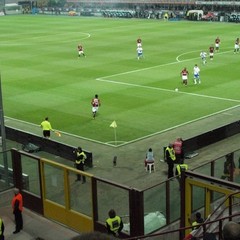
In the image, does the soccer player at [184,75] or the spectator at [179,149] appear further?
the soccer player at [184,75]

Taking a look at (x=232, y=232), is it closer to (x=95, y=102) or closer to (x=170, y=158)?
(x=170, y=158)

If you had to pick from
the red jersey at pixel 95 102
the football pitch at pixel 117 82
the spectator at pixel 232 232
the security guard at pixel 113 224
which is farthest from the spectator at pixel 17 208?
the red jersey at pixel 95 102

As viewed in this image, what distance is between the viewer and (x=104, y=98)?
111 feet

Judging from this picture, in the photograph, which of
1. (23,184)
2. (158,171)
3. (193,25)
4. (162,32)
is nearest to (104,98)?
(158,171)

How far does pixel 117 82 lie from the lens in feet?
127

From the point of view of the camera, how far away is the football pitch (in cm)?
2875

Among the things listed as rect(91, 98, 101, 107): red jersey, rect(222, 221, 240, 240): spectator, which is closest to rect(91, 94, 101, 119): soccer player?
rect(91, 98, 101, 107): red jersey

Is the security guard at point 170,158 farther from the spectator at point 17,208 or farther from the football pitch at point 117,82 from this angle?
the spectator at point 17,208

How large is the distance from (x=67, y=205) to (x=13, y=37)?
58.3 m

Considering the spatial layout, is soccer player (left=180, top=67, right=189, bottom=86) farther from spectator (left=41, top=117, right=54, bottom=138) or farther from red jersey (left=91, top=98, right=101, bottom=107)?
spectator (left=41, top=117, right=54, bottom=138)

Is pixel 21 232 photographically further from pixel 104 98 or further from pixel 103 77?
pixel 103 77

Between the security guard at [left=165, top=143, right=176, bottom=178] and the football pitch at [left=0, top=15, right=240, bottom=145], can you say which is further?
the football pitch at [left=0, top=15, right=240, bottom=145]

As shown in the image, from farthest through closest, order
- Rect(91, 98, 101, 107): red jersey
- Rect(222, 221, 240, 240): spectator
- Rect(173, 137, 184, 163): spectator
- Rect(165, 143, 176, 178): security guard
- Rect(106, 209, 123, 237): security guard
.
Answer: Rect(91, 98, 101, 107): red jersey, Rect(173, 137, 184, 163): spectator, Rect(165, 143, 176, 178): security guard, Rect(106, 209, 123, 237): security guard, Rect(222, 221, 240, 240): spectator

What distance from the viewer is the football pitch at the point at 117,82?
28.8 m
